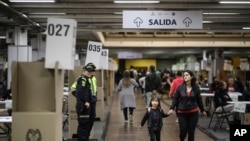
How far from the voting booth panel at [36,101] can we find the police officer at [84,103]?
268 centimetres

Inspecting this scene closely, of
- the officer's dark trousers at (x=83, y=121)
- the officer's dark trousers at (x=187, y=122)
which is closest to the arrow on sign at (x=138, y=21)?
the officer's dark trousers at (x=83, y=121)

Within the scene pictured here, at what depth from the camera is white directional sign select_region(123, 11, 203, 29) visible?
12.1 m

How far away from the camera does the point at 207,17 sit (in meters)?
15.1

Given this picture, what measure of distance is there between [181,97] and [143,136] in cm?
357

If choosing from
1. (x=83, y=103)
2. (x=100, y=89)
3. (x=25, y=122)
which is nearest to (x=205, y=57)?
(x=100, y=89)

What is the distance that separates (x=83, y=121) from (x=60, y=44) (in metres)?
2.86

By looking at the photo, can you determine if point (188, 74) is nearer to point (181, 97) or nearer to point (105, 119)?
point (181, 97)

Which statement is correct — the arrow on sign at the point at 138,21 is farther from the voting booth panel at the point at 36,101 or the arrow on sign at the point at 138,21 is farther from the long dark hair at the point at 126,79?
the voting booth panel at the point at 36,101

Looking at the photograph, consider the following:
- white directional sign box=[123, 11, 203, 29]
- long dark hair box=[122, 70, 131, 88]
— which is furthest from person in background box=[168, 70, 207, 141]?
long dark hair box=[122, 70, 131, 88]

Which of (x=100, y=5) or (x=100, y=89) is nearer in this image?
(x=100, y=5)

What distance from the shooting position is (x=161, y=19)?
12148 millimetres

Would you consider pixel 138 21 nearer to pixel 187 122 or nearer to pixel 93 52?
pixel 93 52

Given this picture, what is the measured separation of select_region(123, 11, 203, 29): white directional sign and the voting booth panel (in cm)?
658

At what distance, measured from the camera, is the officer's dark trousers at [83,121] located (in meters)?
8.48
